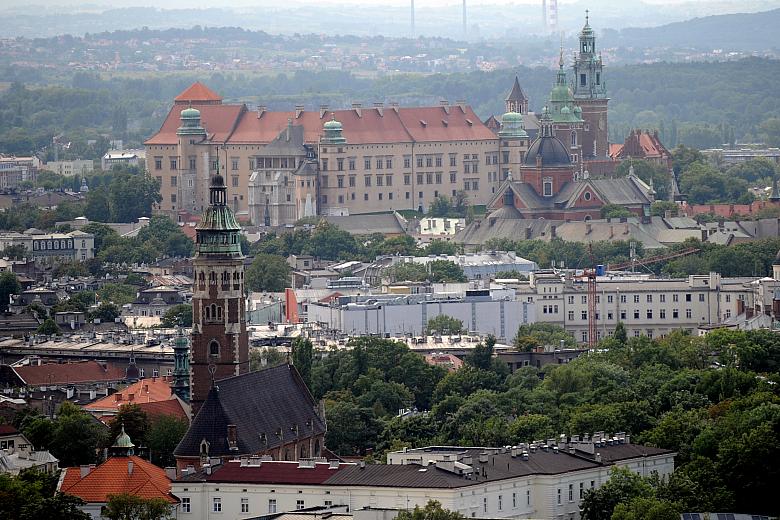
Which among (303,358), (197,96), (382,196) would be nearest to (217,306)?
(303,358)

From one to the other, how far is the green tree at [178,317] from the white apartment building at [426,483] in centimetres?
4256

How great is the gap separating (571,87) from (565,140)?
10078 millimetres

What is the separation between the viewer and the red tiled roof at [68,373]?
93188mm

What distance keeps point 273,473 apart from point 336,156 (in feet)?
344

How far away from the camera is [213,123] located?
177875 mm

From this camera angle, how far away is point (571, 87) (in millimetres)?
180125

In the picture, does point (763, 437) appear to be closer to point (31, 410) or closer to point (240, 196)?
point (31, 410)

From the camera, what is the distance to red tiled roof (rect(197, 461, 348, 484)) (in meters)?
63.2

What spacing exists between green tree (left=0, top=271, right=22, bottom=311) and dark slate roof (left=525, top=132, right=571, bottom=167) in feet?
126

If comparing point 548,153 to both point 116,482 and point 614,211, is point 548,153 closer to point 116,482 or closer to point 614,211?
point 614,211

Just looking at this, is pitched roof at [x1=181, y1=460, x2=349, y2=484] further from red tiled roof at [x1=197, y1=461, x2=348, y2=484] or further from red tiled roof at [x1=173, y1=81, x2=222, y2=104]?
red tiled roof at [x1=173, y1=81, x2=222, y2=104]

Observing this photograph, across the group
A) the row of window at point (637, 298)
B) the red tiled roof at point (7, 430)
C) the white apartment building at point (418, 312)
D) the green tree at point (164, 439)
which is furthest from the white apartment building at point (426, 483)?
the row of window at point (637, 298)

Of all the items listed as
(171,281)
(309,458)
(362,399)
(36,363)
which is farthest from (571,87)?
(309,458)

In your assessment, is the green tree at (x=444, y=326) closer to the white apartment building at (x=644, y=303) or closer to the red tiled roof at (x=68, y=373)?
the white apartment building at (x=644, y=303)
